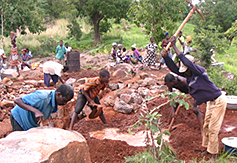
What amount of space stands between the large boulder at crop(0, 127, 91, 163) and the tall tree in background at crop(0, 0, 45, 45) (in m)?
11.2

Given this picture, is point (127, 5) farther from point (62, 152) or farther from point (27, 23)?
point (62, 152)

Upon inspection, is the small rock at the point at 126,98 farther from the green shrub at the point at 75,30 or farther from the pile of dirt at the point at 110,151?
the green shrub at the point at 75,30

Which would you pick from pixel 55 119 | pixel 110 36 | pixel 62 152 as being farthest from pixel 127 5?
pixel 62 152

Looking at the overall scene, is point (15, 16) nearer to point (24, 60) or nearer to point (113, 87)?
point (24, 60)

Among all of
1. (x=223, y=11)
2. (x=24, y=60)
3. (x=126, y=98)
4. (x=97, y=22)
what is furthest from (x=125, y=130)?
(x=223, y=11)

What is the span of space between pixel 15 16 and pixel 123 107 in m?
10.2

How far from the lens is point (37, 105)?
10.1ft

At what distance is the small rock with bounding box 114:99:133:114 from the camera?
6047 millimetres

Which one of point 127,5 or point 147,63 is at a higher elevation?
point 127,5

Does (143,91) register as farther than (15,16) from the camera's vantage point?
No

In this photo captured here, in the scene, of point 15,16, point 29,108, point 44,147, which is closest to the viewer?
point 44,147

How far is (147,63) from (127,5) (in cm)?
707

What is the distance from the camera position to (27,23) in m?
14.2

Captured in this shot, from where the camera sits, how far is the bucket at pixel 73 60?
11.2 metres
